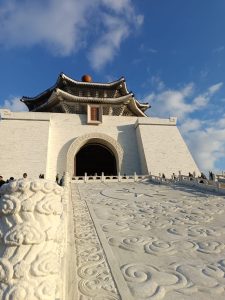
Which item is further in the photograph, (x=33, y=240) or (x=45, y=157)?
(x=45, y=157)

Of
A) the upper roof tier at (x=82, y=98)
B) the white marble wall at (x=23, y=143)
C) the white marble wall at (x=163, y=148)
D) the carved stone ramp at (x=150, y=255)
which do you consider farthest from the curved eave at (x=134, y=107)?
the carved stone ramp at (x=150, y=255)

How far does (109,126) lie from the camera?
21109mm

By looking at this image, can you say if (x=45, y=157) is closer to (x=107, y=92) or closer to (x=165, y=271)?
(x=107, y=92)

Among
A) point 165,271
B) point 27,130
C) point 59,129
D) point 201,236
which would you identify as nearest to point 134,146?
point 59,129

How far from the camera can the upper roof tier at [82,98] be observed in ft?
70.6

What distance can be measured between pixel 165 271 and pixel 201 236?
5.51ft

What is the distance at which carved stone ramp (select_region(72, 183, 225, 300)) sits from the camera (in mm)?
2383

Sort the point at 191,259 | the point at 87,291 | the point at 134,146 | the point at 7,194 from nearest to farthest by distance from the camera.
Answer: the point at 7,194 → the point at 87,291 → the point at 191,259 → the point at 134,146

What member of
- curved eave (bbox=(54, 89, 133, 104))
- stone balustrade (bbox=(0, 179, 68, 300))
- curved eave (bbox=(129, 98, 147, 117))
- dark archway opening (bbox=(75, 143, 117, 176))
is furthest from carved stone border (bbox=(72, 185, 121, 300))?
dark archway opening (bbox=(75, 143, 117, 176))

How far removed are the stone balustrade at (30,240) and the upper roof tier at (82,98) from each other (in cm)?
1961

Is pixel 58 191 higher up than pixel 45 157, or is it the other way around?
→ pixel 45 157

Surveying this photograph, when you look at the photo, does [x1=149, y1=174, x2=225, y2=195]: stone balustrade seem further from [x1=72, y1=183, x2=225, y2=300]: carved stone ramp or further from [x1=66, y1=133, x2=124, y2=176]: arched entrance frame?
[x1=66, y1=133, x2=124, y2=176]: arched entrance frame

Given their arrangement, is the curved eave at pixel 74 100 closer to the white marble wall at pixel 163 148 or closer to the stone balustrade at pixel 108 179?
the white marble wall at pixel 163 148

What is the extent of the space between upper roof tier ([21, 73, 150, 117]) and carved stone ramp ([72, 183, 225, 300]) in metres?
16.8
